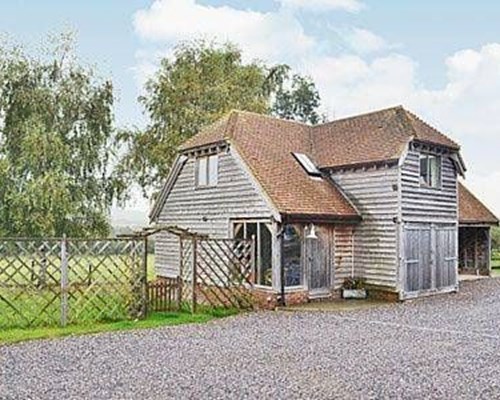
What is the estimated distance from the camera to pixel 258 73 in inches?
1207

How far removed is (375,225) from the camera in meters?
16.7

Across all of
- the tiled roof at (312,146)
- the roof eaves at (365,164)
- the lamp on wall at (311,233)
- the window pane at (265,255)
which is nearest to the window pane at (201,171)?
the tiled roof at (312,146)

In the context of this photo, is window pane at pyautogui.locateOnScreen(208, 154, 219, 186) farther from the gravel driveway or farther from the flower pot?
the gravel driveway

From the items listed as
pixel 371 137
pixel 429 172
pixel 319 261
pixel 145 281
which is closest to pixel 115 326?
pixel 145 281

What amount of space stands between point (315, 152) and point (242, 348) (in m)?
10.3

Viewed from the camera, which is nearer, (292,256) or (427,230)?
(292,256)

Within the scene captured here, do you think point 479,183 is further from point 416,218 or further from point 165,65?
point 165,65

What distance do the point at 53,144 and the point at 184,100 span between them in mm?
8754

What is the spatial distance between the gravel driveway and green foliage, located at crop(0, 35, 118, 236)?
11.5m

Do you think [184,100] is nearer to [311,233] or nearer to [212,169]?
[212,169]

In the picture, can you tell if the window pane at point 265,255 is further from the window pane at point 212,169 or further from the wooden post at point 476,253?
the wooden post at point 476,253

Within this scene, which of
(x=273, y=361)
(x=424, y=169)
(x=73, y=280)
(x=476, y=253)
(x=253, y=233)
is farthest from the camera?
(x=476, y=253)

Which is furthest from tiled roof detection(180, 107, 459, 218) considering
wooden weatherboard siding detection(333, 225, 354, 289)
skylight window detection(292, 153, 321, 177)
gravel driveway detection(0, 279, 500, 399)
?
gravel driveway detection(0, 279, 500, 399)

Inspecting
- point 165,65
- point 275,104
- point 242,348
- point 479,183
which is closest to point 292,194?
point 242,348
